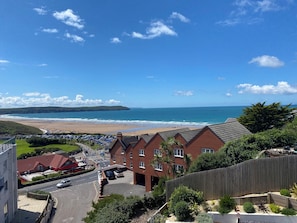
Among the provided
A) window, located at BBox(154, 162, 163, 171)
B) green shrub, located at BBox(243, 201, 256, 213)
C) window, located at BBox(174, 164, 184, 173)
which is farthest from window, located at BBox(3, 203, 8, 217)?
green shrub, located at BBox(243, 201, 256, 213)

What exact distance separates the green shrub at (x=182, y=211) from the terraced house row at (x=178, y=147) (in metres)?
14.3

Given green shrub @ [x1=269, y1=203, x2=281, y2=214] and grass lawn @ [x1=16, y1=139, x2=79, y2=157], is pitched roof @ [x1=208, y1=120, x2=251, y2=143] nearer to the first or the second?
green shrub @ [x1=269, y1=203, x2=281, y2=214]

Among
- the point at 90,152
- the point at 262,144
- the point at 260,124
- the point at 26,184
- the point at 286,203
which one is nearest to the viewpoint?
the point at 286,203

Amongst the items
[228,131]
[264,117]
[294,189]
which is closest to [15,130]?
[264,117]

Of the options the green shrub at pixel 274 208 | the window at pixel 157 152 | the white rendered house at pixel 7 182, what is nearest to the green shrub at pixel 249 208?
the green shrub at pixel 274 208

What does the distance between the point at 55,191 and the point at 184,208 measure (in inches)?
1266

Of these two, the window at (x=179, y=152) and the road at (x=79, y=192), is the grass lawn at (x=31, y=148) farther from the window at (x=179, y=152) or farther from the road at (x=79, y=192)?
the window at (x=179, y=152)

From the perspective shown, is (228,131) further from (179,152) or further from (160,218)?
(160,218)

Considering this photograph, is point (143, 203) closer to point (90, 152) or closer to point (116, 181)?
point (116, 181)

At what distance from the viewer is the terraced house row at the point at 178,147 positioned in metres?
28.6

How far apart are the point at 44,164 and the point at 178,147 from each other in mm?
38153

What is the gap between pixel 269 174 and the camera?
51.8ft

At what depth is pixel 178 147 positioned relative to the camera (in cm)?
3175

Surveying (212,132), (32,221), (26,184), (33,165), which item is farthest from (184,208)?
(33,165)
